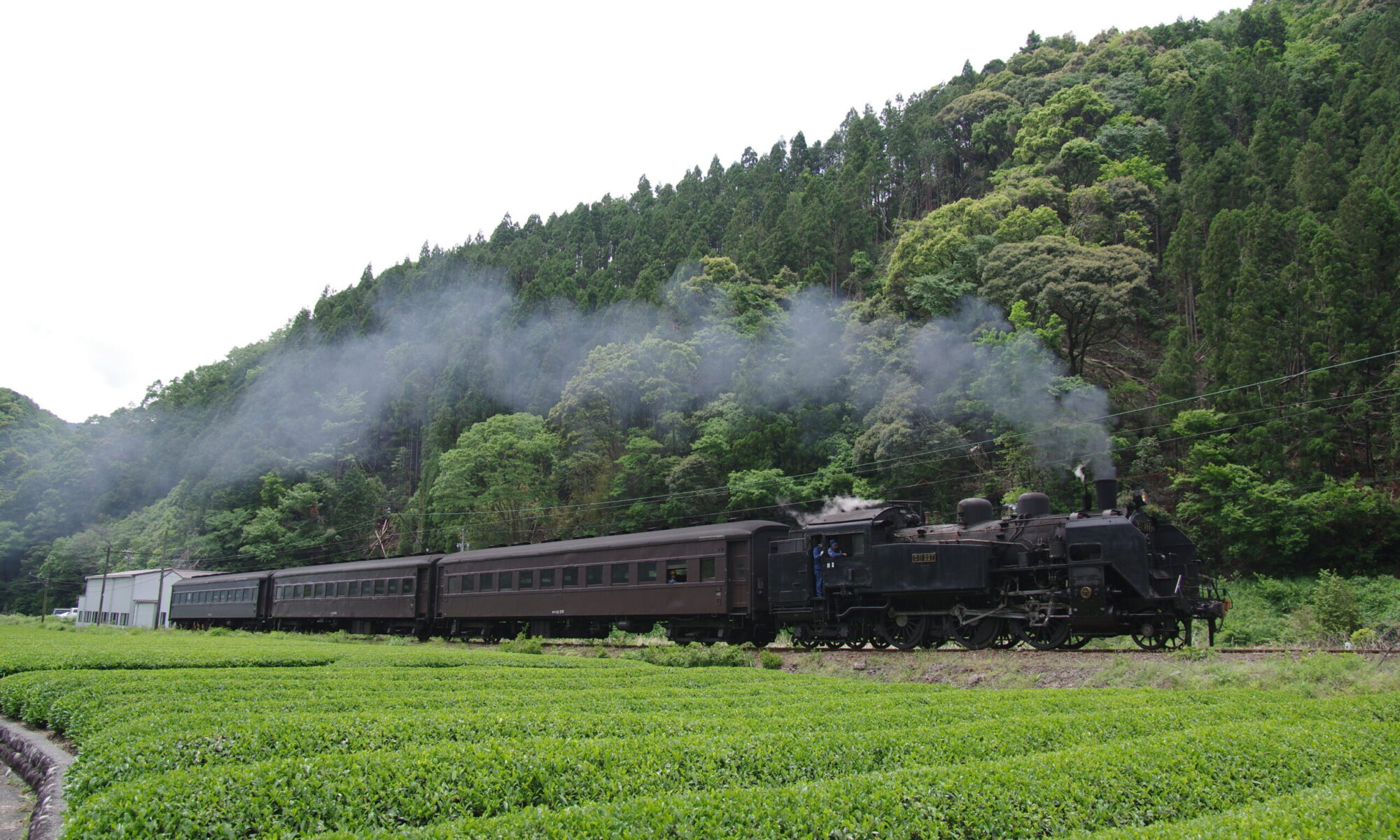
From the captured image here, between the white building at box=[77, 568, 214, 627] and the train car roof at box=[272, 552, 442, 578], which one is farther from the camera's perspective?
the white building at box=[77, 568, 214, 627]

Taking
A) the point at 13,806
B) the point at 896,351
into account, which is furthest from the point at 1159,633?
the point at 896,351

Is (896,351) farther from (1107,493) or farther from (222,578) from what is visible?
(222,578)

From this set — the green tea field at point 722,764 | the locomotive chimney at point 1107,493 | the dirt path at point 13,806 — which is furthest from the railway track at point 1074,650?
the dirt path at point 13,806

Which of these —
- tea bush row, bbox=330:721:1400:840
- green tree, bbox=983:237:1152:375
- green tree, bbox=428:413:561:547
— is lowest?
tea bush row, bbox=330:721:1400:840

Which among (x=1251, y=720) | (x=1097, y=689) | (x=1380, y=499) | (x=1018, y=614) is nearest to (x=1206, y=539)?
(x=1380, y=499)

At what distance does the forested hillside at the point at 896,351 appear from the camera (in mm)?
29016

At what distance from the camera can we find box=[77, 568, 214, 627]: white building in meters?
44.7

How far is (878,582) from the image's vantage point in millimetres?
15539

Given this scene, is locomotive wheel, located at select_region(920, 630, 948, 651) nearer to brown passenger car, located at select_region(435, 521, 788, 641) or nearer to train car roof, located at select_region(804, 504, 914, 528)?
train car roof, located at select_region(804, 504, 914, 528)

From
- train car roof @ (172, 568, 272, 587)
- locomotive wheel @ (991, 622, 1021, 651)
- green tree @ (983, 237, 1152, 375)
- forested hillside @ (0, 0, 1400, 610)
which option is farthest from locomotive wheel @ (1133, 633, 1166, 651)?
train car roof @ (172, 568, 272, 587)

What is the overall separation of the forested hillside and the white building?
7.24 metres

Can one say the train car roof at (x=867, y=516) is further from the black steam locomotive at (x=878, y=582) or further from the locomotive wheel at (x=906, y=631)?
the locomotive wheel at (x=906, y=631)

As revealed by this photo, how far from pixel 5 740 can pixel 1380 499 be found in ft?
→ 104

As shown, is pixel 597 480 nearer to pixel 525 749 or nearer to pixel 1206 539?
pixel 1206 539
